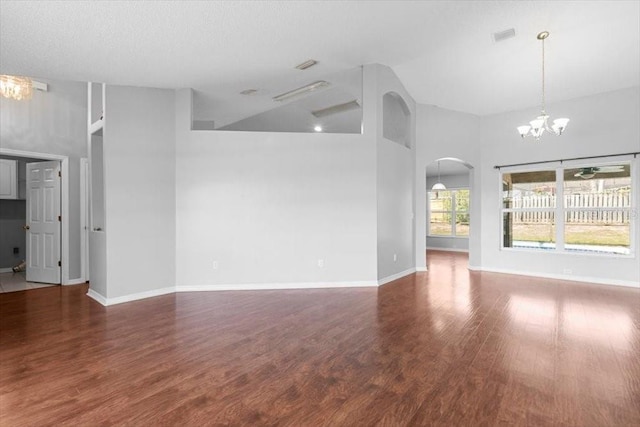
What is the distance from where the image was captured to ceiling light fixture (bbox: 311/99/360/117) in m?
6.69

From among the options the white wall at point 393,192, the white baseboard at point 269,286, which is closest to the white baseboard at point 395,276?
the white wall at point 393,192

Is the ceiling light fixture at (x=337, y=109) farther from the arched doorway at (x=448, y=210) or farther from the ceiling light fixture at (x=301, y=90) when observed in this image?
the arched doorway at (x=448, y=210)

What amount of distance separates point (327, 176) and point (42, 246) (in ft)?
17.1

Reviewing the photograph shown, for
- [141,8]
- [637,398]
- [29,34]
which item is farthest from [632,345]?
[29,34]

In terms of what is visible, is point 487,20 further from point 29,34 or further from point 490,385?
point 29,34

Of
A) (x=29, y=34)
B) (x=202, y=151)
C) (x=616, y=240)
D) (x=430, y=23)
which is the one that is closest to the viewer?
(x=29, y=34)

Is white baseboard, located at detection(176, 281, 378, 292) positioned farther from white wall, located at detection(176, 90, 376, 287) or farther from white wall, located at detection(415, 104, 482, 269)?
white wall, located at detection(415, 104, 482, 269)

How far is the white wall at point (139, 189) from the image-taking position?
4.36 m

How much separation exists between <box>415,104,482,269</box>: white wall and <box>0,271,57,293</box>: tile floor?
698 cm

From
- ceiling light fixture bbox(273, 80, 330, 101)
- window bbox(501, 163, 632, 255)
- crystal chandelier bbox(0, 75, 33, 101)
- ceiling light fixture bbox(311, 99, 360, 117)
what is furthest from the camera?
ceiling light fixture bbox(311, 99, 360, 117)

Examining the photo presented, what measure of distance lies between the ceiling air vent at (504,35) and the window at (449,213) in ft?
23.5

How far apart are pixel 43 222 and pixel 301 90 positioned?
5.12 m

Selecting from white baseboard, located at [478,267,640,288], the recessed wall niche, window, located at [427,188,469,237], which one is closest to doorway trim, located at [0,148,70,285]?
the recessed wall niche

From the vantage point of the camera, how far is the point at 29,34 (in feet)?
10.4
